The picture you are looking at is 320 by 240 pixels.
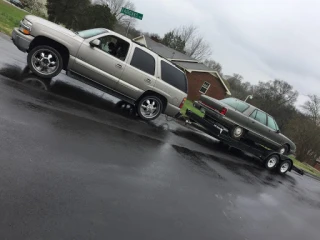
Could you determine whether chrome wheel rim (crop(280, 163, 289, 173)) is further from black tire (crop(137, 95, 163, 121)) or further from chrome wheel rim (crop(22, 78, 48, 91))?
chrome wheel rim (crop(22, 78, 48, 91))

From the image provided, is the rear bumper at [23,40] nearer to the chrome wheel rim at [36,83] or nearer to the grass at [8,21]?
the chrome wheel rim at [36,83]

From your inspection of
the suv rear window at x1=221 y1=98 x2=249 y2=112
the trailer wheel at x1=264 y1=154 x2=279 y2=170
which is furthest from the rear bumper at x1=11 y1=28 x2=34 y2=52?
the trailer wheel at x1=264 y1=154 x2=279 y2=170

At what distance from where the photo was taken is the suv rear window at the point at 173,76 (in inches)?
408

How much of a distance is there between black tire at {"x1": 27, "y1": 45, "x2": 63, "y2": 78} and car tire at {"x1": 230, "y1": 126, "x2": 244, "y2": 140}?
685cm

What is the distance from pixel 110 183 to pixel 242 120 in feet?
28.6

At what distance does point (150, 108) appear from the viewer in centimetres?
1030

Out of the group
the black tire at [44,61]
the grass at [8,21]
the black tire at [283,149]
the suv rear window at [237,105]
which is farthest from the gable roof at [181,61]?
the black tire at [44,61]

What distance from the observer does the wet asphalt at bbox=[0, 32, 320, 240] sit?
149 inches

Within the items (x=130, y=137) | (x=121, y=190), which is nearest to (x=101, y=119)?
(x=130, y=137)

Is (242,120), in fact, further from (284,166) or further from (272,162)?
(284,166)

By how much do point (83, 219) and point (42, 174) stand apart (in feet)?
3.23

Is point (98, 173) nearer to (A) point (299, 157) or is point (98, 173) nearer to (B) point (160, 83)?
(B) point (160, 83)

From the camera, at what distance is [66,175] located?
461 cm

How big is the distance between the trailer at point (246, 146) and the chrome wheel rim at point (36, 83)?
6162mm
